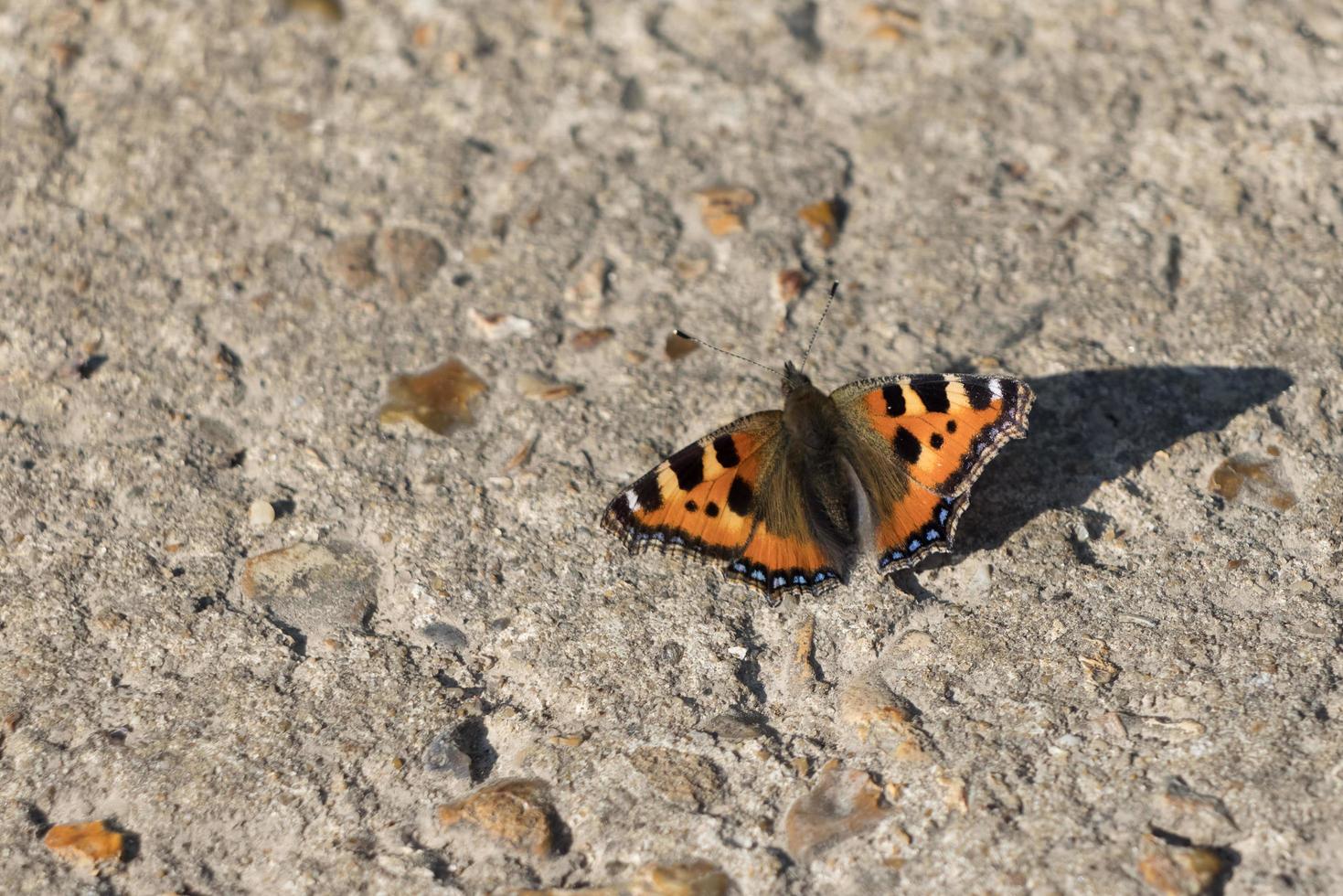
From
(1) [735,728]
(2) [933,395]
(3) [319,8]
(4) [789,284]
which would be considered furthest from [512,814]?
(3) [319,8]

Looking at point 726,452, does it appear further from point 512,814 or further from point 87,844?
point 87,844

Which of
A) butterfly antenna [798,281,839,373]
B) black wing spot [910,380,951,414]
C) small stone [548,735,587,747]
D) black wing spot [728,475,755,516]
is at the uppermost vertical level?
black wing spot [910,380,951,414]

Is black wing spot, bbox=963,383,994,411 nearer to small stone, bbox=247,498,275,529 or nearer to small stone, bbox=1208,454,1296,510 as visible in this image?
small stone, bbox=1208,454,1296,510

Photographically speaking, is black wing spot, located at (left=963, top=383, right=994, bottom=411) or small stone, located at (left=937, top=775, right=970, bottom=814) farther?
black wing spot, located at (left=963, top=383, right=994, bottom=411)

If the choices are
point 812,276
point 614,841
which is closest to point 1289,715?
point 614,841

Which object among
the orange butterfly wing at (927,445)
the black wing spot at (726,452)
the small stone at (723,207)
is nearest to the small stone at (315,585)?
the black wing spot at (726,452)

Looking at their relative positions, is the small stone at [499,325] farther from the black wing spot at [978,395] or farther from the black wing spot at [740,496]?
the black wing spot at [978,395]

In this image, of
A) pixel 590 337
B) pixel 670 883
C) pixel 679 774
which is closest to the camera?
pixel 670 883

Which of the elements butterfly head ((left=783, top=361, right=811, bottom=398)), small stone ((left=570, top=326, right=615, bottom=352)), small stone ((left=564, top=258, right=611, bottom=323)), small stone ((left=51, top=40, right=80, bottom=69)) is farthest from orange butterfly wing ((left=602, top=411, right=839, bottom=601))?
small stone ((left=51, top=40, right=80, bottom=69))
